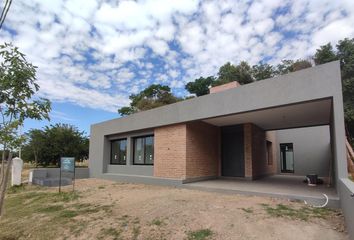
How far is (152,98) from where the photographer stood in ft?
122

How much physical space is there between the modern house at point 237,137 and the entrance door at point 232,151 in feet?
0.16

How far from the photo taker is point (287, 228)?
5.20m

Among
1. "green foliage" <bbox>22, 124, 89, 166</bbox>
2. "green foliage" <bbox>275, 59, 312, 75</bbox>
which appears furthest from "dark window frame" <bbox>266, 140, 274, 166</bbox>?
"green foliage" <bbox>22, 124, 89, 166</bbox>

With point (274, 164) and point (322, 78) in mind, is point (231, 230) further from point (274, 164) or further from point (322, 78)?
point (274, 164)

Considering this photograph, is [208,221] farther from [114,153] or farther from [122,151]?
[114,153]

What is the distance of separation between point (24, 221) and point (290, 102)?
334 inches

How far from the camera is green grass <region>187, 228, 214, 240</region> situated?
499 cm

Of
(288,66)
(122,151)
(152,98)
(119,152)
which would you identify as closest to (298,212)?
(122,151)

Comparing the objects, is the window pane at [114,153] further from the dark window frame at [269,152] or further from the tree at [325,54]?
the tree at [325,54]

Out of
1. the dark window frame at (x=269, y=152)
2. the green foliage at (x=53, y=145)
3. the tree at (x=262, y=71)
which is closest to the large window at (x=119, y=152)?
the dark window frame at (x=269, y=152)

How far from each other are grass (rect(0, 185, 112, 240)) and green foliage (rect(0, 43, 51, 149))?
10.6ft

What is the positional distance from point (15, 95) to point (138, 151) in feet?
36.8

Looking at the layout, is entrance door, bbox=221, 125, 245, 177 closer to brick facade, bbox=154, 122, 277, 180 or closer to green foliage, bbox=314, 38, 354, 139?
brick facade, bbox=154, 122, 277, 180

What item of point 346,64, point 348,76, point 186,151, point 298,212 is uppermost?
point 346,64
